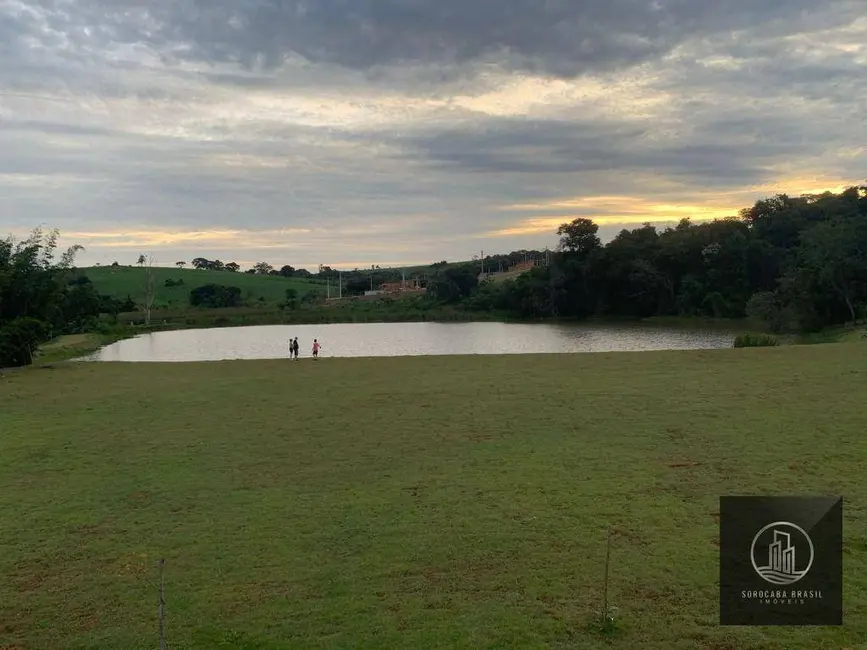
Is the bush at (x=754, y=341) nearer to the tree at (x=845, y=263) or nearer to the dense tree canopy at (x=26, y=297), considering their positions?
the tree at (x=845, y=263)

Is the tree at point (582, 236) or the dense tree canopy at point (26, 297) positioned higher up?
the tree at point (582, 236)

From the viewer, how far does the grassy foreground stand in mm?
5270

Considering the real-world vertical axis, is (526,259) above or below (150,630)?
above

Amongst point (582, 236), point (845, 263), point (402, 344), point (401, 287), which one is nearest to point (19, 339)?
point (402, 344)

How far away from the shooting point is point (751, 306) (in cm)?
4597

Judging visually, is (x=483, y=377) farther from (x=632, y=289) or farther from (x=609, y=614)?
(x=632, y=289)

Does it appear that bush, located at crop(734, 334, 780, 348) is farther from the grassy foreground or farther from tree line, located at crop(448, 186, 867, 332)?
tree line, located at crop(448, 186, 867, 332)

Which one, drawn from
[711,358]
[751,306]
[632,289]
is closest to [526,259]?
[632,289]

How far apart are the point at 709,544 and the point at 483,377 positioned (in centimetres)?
1255

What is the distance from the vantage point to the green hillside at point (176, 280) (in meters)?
89.6

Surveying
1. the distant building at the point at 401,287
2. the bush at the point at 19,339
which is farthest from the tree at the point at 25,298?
the distant building at the point at 401,287

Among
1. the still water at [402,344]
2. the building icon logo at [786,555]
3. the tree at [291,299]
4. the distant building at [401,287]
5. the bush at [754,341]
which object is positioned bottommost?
the still water at [402,344]

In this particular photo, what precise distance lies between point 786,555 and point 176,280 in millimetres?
105428

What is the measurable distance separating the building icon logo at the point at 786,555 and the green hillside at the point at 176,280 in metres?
86.0
